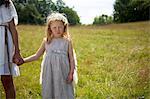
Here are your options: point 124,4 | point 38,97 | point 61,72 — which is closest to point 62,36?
point 61,72

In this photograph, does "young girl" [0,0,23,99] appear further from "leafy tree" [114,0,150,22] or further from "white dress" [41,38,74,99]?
"leafy tree" [114,0,150,22]

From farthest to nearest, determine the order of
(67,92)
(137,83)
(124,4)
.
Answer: (124,4) → (137,83) → (67,92)

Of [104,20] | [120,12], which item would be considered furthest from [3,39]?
[104,20]

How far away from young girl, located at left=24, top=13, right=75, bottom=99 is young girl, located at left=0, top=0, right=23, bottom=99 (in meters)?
0.36

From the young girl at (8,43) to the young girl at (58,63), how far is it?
1.18ft

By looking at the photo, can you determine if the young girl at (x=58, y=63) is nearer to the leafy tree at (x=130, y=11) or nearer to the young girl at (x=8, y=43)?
the young girl at (x=8, y=43)

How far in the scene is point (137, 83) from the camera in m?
5.95

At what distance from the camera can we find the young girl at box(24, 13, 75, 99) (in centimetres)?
426

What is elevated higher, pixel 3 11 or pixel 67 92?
pixel 3 11

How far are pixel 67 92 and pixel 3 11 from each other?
→ 3.74 feet

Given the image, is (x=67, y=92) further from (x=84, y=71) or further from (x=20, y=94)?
(x=84, y=71)

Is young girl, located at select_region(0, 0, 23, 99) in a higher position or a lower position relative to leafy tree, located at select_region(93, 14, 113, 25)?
higher

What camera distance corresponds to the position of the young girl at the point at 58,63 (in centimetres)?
426

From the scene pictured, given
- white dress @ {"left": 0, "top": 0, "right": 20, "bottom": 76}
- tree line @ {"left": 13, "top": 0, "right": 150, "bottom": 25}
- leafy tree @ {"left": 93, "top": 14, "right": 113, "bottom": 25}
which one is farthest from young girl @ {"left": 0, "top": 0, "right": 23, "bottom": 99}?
leafy tree @ {"left": 93, "top": 14, "right": 113, "bottom": 25}
